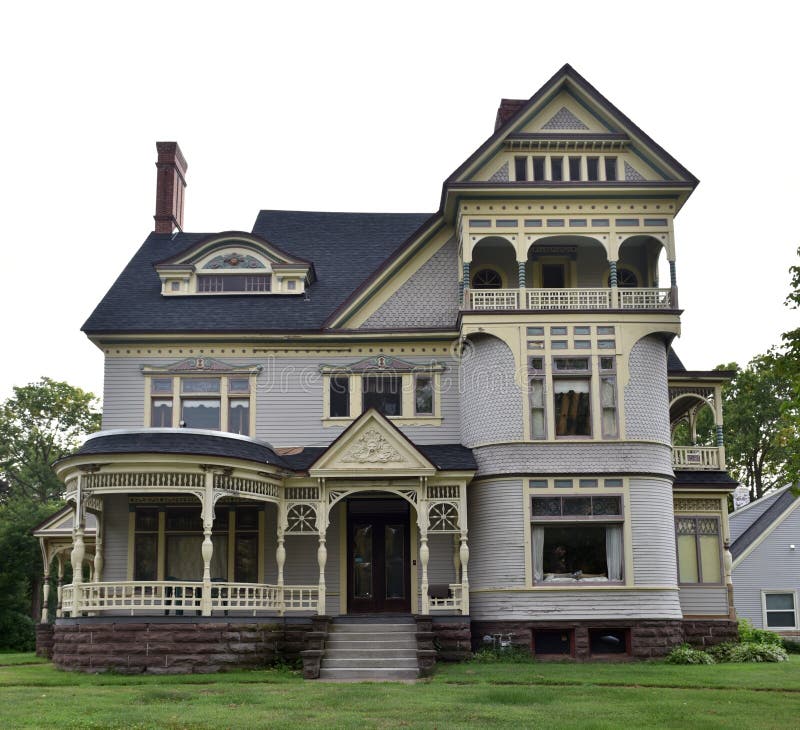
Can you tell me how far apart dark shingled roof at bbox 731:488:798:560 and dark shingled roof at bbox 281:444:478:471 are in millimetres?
14330

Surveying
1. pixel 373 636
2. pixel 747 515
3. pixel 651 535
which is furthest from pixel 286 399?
pixel 747 515

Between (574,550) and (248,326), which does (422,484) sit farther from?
(248,326)

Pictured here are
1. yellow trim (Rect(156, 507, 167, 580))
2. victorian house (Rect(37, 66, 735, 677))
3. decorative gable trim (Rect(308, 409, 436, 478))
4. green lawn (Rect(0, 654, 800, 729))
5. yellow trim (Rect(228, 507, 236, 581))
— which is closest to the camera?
green lawn (Rect(0, 654, 800, 729))

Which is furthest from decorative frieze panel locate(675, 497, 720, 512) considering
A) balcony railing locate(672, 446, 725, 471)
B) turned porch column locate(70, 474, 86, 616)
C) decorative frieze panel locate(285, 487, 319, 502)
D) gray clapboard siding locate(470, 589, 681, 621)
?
turned porch column locate(70, 474, 86, 616)

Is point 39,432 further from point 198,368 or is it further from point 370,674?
point 370,674

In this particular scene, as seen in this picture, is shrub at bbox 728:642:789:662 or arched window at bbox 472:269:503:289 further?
arched window at bbox 472:269:503:289

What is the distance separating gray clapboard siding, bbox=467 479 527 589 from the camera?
23.7 meters

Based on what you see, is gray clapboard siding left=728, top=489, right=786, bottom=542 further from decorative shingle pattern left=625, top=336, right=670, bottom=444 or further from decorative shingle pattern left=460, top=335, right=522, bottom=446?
decorative shingle pattern left=460, top=335, right=522, bottom=446

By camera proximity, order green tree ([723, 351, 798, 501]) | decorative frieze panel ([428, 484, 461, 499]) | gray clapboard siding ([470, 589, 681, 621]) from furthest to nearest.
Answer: green tree ([723, 351, 798, 501]), decorative frieze panel ([428, 484, 461, 499]), gray clapboard siding ([470, 589, 681, 621])

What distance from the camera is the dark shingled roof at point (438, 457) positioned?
23469 millimetres

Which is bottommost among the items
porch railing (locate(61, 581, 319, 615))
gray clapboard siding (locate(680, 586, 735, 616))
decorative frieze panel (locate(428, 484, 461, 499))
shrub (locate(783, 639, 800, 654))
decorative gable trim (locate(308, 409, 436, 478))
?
shrub (locate(783, 639, 800, 654))

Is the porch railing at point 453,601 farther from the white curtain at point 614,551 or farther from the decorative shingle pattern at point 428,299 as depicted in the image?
the decorative shingle pattern at point 428,299

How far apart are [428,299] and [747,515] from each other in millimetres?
19630

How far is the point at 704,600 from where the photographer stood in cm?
2600
